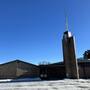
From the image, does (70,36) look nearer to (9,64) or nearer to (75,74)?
(75,74)

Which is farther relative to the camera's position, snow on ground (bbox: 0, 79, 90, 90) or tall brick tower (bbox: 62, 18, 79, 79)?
tall brick tower (bbox: 62, 18, 79, 79)

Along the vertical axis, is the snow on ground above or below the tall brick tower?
below

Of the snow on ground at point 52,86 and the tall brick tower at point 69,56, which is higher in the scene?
the tall brick tower at point 69,56

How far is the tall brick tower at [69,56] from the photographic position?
78.9 feet

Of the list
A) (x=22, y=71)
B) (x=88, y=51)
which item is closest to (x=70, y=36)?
(x=88, y=51)

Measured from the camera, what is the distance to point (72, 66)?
958 inches

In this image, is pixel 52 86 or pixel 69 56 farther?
pixel 69 56

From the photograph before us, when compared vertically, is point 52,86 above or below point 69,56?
below

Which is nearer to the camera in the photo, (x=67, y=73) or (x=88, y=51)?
(x=67, y=73)

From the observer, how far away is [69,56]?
2497 centimetres

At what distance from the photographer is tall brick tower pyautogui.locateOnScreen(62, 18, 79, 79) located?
24.1 meters

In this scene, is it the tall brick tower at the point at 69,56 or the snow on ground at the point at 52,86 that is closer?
the snow on ground at the point at 52,86

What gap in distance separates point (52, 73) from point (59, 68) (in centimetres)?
152

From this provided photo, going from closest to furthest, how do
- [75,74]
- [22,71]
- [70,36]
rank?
[75,74]
[70,36]
[22,71]
